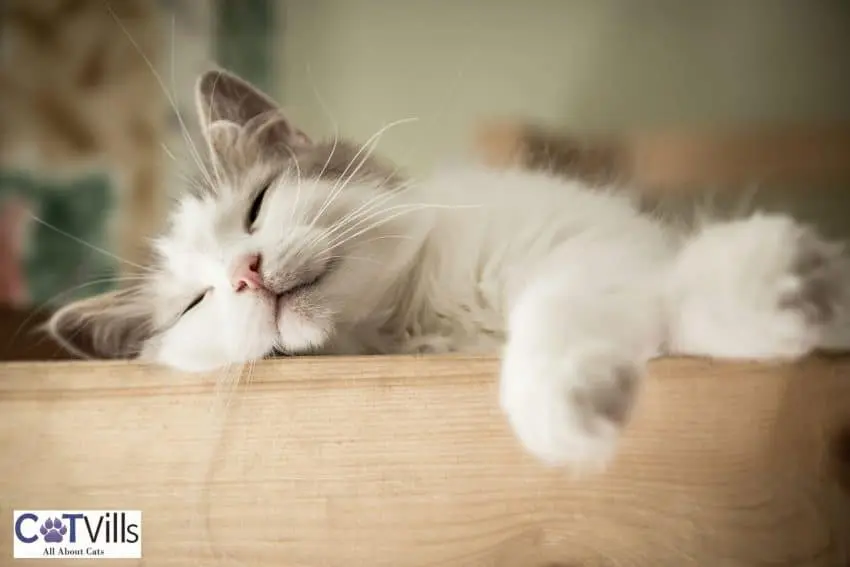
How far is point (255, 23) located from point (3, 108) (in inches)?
16.4

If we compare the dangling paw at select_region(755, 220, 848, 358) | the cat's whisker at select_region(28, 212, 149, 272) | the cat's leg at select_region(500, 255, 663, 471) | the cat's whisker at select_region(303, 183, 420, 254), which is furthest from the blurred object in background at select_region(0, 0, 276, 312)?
the dangling paw at select_region(755, 220, 848, 358)

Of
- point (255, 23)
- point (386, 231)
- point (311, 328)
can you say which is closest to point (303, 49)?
point (255, 23)

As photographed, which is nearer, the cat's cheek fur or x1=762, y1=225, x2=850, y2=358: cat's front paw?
x1=762, y1=225, x2=850, y2=358: cat's front paw

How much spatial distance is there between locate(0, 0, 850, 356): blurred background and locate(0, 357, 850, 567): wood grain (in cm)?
32

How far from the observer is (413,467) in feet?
2.49

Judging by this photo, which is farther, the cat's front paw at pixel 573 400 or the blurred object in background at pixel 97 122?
the blurred object in background at pixel 97 122

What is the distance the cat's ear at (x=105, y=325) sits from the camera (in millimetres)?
1019

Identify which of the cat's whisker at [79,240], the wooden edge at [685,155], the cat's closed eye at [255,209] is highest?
the wooden edge at [685,155]

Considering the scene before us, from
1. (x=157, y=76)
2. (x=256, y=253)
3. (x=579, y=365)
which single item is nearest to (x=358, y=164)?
(x=256, y=253)

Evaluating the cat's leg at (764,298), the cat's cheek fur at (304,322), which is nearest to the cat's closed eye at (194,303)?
the cat's cheek fur at (304,322)

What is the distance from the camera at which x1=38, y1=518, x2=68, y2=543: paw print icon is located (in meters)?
0.88

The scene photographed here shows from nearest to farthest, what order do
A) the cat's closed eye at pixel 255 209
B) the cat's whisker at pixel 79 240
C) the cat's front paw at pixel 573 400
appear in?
the cat's front paw at pixel 573 400 < the cat's closed eye at pixel 255 209 < the cat's whisker at pixel 79 240

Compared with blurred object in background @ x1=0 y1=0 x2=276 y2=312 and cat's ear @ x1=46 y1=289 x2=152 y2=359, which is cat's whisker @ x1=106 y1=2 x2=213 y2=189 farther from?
cat's ear @ x1=46 y1=289 x2=152 y2=359

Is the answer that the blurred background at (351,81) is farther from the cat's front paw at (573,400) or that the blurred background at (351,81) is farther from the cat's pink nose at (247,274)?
the cat's front paw at (573,400)
